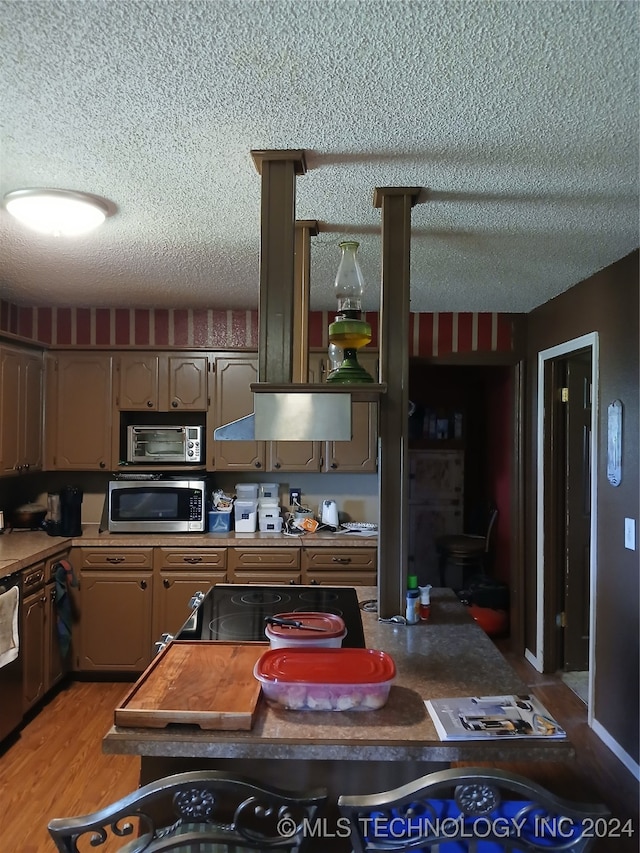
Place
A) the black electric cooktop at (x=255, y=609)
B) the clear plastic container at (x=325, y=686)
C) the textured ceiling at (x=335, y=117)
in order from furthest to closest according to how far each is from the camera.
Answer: the black electric cooktop at (x=255, y=609)
the clear plastic container at (x=325, y=686)
the textured ceiling at (x=335, y=117)

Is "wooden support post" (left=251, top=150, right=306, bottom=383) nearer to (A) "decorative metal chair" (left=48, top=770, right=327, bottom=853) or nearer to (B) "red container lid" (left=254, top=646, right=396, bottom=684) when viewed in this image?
(B) "red container lid" (left=254, top=646, right=396, bottom=684)

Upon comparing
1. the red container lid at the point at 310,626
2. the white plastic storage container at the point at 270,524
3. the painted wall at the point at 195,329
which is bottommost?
the red container lid at the point at 310,626

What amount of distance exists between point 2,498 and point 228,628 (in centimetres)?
271

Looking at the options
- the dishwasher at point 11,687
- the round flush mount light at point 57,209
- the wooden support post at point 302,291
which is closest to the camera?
the round flush mount light at point 57,209

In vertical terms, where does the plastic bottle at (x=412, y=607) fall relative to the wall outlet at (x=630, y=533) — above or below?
below

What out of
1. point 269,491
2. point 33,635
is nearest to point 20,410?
point 33,635

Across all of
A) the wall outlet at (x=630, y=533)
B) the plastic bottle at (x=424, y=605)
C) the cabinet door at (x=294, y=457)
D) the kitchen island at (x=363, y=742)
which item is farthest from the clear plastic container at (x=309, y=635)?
the cabinet door at (x=294, y=457)

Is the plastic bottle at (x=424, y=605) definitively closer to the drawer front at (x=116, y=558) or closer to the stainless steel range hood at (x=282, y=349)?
the stainless steel range hood at (x=282, y=349)

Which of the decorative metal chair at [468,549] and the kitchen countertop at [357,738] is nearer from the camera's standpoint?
the kitchen countertop at [357,738]

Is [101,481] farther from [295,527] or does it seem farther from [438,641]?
[438,641]

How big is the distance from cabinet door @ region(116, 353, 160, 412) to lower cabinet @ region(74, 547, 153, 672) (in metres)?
0.99

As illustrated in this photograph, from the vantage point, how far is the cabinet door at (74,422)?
4.19 m

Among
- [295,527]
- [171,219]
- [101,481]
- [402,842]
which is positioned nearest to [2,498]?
[101,481]

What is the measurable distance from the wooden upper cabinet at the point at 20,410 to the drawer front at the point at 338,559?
187cm
